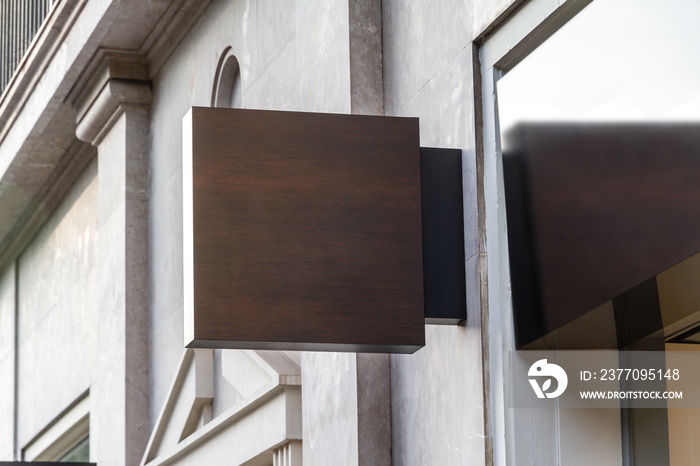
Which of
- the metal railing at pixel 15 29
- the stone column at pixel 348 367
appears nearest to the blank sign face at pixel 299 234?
the stone column at pixel 348 367

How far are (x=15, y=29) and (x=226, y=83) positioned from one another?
6819 mm

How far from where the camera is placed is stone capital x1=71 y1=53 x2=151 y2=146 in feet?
40.7

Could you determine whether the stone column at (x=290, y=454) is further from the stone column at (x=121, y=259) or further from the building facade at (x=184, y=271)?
the stone column at (x=121, y=259)

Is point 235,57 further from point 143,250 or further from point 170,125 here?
point 143,250

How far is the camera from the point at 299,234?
5.23m

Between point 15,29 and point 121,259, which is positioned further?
point 15,29

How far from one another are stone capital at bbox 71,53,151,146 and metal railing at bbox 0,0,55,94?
2.46 m

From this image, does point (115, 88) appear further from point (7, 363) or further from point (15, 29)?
point (7, 363)

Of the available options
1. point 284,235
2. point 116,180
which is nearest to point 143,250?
point 116,180

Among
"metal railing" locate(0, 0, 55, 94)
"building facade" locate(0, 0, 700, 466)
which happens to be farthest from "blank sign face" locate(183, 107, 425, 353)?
"metal railing" locate(0, 0, 55, 94)

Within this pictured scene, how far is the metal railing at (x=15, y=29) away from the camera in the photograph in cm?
1537

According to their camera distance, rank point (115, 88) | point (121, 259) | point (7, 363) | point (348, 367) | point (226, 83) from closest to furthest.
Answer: point (348, 367) → point (226, 83) → point (121, 259) → point (115, 88) → point (7, 363)
